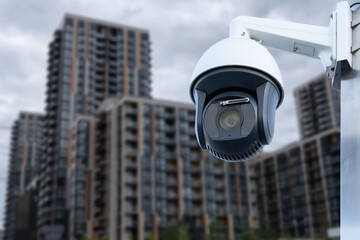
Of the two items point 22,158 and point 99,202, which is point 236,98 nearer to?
point 99,202

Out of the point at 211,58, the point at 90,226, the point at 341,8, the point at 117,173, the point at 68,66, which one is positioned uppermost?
the point at 68,66

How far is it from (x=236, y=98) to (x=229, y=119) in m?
0.06

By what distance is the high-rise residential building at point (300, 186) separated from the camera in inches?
2852

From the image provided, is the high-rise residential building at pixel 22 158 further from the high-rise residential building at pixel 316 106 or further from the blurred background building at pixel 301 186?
the high-rise residential building at pixel 316 106

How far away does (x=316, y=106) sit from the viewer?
10362 cm

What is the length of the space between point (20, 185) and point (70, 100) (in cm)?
3879

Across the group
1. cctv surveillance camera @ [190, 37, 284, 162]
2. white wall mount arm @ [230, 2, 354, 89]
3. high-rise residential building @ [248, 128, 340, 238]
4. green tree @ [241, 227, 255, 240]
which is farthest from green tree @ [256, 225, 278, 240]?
cctv surveillance camera @ [190, 37, 284, 162]

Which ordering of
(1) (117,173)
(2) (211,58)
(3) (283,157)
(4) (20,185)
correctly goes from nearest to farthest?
(2) (211,58) → (1) (117,173) → (3) (283,157) → (4) (20,185)

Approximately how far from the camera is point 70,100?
8394 cm

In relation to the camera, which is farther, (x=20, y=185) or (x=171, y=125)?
(x=20, y=185)

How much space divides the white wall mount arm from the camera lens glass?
264 mm

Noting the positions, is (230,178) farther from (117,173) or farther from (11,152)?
(11,152)

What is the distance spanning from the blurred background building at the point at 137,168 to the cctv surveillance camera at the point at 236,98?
47.2 m

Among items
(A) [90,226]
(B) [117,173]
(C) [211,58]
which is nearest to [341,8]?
(C) [211,58]
